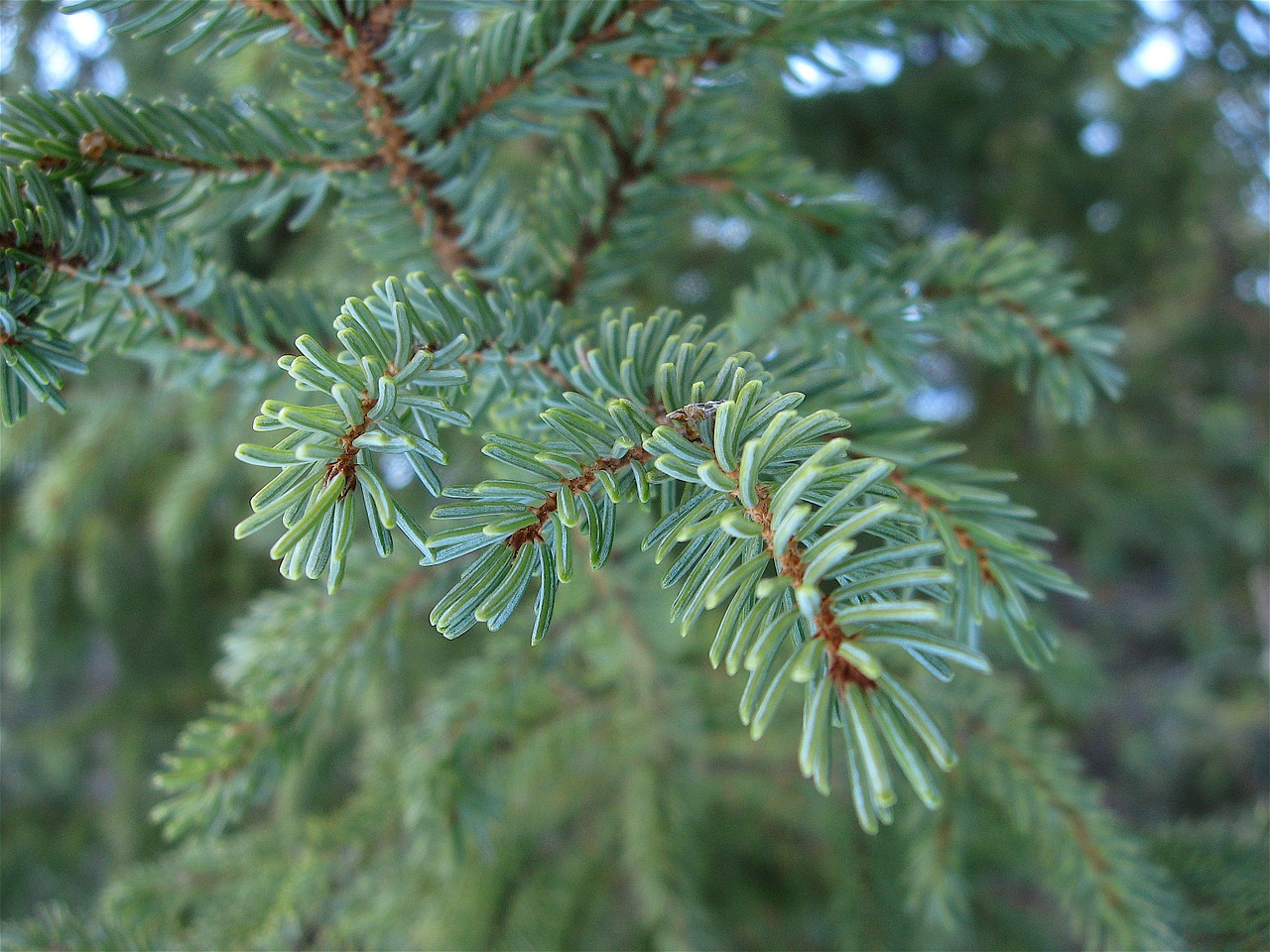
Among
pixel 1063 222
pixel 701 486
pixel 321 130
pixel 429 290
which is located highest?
pixel 1063 222

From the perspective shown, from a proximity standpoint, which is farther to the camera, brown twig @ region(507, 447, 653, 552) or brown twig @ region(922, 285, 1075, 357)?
brown twig @ region(922, 285, 1075, 357)

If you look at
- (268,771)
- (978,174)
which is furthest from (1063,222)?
(268,771)

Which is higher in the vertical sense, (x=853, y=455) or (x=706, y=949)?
(x=853, y=455)

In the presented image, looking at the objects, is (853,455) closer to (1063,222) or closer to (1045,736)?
(1045,736)

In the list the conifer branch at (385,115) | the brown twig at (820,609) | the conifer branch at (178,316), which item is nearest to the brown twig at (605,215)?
the conifer branch at (385,115)

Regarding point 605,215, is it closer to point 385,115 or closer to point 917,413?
point 385,115

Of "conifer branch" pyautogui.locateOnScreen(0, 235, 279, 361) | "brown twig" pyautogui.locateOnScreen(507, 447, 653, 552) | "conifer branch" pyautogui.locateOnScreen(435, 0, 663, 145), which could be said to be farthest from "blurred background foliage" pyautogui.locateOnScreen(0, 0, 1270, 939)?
"brown twig" pyautogui.locateOnScreen(507, 447, 653, 552)

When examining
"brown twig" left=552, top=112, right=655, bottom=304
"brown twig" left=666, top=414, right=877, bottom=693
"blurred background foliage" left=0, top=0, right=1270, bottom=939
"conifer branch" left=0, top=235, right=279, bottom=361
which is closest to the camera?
"brown twig" left=666, top=414, right=877, bottom=693

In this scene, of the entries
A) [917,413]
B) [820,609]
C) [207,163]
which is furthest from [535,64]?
[917,413]

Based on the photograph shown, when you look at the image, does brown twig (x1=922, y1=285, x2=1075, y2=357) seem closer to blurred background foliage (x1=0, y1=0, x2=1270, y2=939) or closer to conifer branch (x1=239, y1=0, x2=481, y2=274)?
conifer branch (x1=239, y1=0, x2=481, y2=274)
